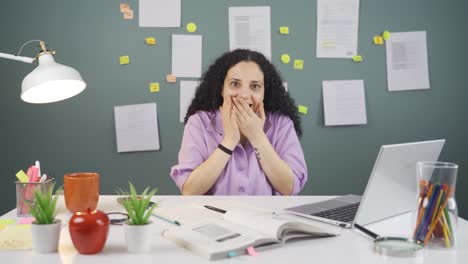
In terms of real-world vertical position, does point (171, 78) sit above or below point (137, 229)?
above

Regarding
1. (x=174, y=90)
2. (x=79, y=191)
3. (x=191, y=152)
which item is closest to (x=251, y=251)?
(x=79, y=191)

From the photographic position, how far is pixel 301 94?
2900 millimetres

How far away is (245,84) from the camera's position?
1.99 meters

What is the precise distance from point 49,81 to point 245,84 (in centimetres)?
85

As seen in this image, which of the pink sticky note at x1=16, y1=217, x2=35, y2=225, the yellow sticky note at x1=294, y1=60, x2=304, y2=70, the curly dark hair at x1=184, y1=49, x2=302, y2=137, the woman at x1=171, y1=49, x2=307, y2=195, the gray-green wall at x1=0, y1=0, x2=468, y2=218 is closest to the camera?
the pink sticky note at x1=16, y1=217, x2=35, y2=225

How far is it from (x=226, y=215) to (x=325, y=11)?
78.2 inches

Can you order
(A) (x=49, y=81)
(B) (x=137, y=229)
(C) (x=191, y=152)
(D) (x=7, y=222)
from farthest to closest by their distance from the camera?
(C) (x=191, y=152) < (A) (x=49, y=81) < (D) (x=7, y=222) < (B) (x=137, y=229)

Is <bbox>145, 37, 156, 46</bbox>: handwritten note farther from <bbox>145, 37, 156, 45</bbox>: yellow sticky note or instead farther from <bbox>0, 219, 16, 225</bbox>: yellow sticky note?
<bbox>0, 219, 16, 225</bbox>: yellow sticky note

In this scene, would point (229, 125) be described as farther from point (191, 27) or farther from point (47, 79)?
point (191, 27)

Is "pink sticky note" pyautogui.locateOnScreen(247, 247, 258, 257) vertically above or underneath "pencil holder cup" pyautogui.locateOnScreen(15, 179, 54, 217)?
underneath

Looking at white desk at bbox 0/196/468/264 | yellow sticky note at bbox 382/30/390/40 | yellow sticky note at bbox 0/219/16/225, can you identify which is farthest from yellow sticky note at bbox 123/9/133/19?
white desk at bbox 0/196/468/264

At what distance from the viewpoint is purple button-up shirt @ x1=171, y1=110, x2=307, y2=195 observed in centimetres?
182

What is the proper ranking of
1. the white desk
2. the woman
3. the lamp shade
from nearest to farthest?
1. the white desk
2. the lamp shade
3. the woman

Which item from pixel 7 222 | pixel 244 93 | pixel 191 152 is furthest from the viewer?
pixel 244 93
